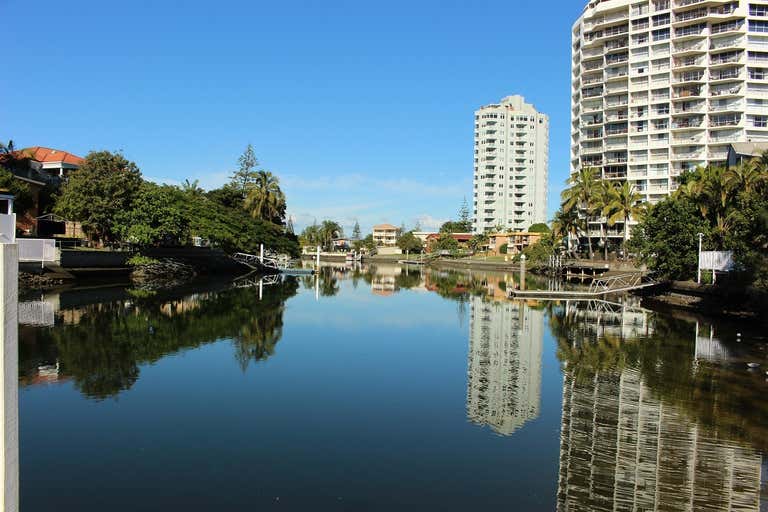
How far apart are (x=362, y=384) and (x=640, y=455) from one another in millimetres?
8306

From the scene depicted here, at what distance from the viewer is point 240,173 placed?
96.8 meters

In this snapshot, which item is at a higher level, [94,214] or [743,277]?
[94,214]

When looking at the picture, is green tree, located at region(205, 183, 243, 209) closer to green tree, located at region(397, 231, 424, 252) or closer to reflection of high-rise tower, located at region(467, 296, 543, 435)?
reflection of high-rise tower, located at region(467, 296, 543, 435)

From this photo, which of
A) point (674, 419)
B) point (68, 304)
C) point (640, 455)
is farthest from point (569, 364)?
point (68, 304)

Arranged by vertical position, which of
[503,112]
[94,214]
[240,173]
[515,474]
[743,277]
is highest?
[503,112]

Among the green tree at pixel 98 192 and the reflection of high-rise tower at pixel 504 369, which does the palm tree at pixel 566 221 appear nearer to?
the reflection of high-rise tower at pixel 504 369

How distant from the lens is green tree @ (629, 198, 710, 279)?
4144cm

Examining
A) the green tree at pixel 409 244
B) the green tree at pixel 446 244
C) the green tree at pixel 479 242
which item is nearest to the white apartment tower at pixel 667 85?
the green tree at pixel 479 242

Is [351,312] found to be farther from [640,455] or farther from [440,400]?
[640,455]

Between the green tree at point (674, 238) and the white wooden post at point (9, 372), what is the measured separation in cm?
4378

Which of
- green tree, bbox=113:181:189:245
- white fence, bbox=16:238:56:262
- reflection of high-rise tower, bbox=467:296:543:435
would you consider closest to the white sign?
reflection of high-rise tower, bbox=467:296:543:435

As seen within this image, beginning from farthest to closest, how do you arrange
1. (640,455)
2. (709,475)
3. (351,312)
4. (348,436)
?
(351,312)
(348,436)
(640,455)
(709,475)

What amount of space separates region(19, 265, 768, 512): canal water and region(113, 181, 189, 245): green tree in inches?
906

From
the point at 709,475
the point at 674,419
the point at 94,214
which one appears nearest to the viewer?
the point at 709,475
